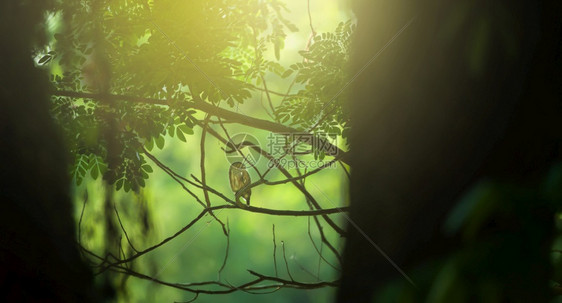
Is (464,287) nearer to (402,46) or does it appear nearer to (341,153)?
(402,46)

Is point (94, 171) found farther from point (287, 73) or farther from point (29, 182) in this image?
point (287, 73)

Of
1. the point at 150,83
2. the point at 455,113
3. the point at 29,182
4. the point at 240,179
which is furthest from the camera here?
the point at 240,179

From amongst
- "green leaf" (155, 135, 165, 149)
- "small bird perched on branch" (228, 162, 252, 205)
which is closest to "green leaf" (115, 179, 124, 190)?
"green leaf" (155, 135, 165, 149)

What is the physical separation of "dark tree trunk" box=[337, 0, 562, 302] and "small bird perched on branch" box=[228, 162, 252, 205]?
2.66 feet

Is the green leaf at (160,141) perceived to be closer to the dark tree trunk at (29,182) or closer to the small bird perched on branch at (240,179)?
the small bird perched on branch at (240,179)

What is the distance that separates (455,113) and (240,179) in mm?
945

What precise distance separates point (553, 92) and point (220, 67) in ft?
3.02

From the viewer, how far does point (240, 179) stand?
1603 mm

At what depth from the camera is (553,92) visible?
76 centimetres

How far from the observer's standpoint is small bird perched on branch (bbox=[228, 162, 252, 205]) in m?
1.58

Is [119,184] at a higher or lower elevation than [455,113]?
higher

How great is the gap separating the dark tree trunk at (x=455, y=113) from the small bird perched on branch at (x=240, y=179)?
0.81m

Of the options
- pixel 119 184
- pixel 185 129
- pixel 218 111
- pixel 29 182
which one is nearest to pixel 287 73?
pixel 218 111

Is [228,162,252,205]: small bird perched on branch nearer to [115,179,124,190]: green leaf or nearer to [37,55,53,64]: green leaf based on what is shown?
[115,179,124,190]: green leaf
